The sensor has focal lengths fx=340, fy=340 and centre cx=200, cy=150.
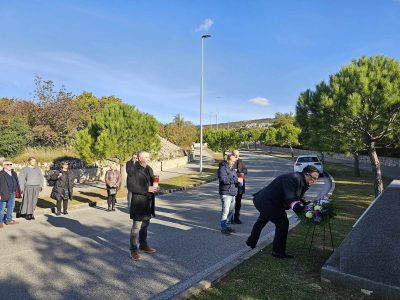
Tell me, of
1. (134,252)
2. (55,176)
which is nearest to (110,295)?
(134,252)

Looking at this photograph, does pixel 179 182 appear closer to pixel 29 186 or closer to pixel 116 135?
pixel 116 135

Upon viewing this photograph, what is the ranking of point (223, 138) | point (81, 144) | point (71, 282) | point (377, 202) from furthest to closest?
point (223, 138) < point (81, 144) < point (71, 282) < point (377, 202)

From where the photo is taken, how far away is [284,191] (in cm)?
537

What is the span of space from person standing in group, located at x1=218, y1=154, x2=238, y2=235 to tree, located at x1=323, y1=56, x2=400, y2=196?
5.49 m

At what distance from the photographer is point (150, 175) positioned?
6.02 meters

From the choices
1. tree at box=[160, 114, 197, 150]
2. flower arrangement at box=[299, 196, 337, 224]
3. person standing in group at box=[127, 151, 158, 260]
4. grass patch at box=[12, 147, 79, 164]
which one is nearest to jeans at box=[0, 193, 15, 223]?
person standing in group at box=[127, 151, 158, 260]

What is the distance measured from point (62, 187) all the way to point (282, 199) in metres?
7.22

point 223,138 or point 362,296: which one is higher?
point 223,138

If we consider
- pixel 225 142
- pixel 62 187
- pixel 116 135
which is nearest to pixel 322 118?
pixel 62 187

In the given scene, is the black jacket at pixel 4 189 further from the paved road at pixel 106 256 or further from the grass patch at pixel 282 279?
the grass patch at pixel 282 279

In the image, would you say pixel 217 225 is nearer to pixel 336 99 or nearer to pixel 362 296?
pixel 362 296

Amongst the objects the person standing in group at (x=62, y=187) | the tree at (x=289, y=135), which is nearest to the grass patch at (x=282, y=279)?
the person standing in group at (x=62, y=187)

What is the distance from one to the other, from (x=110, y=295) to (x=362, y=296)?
3065 mm

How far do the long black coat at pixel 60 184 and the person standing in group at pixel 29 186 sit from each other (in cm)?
80
